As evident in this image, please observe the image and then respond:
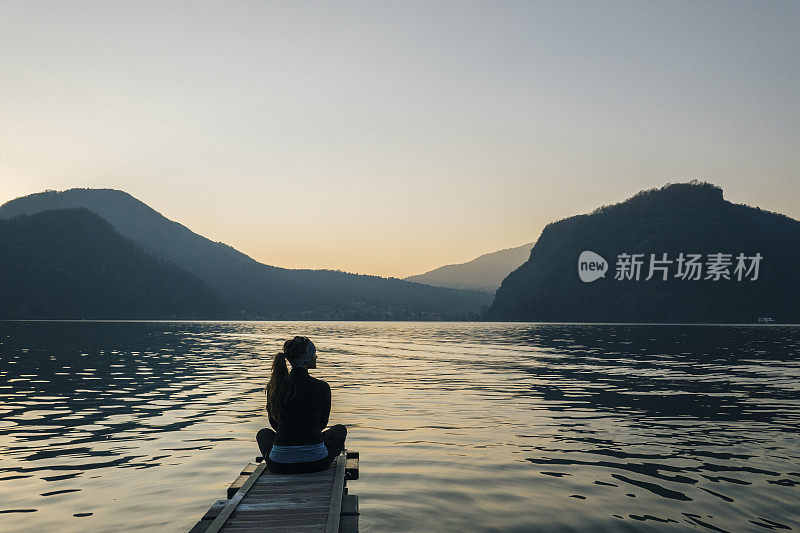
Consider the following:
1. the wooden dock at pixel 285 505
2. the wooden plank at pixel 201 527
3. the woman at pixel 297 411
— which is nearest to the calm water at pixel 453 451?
the wooden dock at pixel 285 505

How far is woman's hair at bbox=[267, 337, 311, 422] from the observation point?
11070mm

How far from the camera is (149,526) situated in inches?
459

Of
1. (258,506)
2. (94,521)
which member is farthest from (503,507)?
(94,521)

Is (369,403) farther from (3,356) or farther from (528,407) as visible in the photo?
(3,356)

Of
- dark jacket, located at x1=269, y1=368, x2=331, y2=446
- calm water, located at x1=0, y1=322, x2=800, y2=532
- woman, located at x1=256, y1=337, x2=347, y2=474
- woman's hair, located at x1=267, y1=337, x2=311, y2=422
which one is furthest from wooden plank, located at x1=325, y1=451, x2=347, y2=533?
woman's hair, located at x1=267, y1=337, x2=311, y2=422

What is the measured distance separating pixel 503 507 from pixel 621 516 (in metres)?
2.26

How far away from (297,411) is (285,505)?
1.92 m

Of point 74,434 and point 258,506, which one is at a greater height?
point 258,506

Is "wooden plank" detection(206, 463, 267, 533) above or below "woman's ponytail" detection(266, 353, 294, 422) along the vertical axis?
below

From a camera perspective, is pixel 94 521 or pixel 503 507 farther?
pixel 503 507

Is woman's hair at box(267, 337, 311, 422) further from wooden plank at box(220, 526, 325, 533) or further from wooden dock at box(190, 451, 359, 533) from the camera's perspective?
wooden plank at box(220, 526, 325, 533)

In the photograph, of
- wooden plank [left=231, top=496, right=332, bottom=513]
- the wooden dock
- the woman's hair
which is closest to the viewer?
the wooden dock

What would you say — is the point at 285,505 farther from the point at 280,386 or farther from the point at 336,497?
the point at 280,386

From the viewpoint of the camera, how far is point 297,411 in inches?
450
